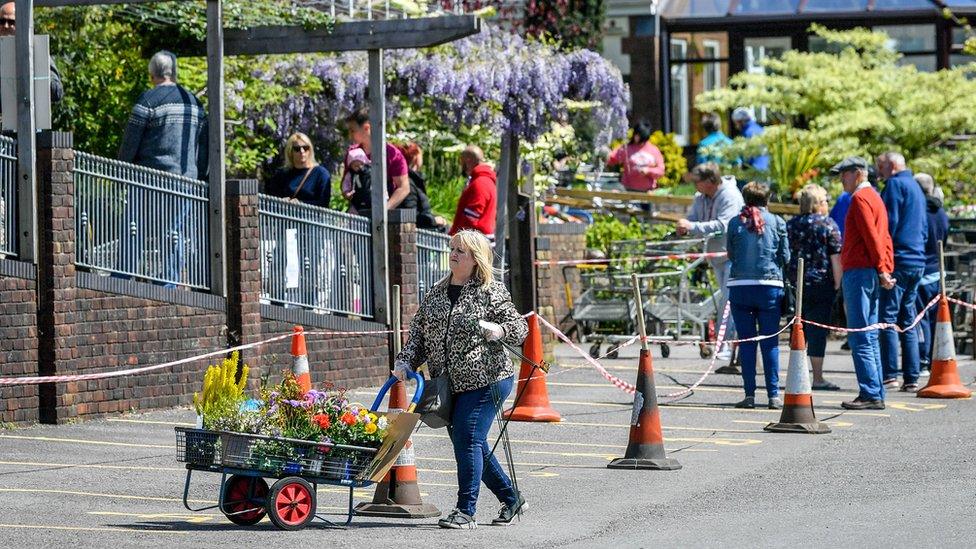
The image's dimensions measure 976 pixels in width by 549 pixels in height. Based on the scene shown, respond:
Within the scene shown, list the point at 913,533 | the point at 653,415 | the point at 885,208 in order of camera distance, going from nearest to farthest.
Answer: the point at 913,533, the point at 653,415, the point at 885,208

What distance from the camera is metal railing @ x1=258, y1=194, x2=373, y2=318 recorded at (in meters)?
16.3

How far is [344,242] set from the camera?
17.2 m

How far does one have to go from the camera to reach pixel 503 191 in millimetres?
20469

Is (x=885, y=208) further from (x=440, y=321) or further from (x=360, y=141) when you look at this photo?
(x=440, y=321)

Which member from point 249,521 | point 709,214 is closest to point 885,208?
point 709,214

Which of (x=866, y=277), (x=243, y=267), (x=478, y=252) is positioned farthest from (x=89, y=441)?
(x=866, y=277)

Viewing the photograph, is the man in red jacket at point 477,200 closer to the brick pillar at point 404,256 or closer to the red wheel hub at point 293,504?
the brick pillar at point 404,256

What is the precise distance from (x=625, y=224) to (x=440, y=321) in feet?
52.6

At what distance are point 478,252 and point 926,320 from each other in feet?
33.8

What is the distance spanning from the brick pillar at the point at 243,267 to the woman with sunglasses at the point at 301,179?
48.3 inches

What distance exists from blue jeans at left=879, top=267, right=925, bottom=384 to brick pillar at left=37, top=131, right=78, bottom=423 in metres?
7.21

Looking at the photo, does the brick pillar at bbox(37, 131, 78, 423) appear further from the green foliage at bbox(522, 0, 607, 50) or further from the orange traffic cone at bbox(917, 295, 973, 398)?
the green foliage at bbox(522, 0, 607, 50)

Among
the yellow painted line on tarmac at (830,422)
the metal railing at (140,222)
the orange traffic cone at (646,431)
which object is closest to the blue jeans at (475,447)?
the orange traffic cone at (646,431)

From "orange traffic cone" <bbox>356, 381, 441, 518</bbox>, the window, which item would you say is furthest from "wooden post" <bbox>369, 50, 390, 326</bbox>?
the window
